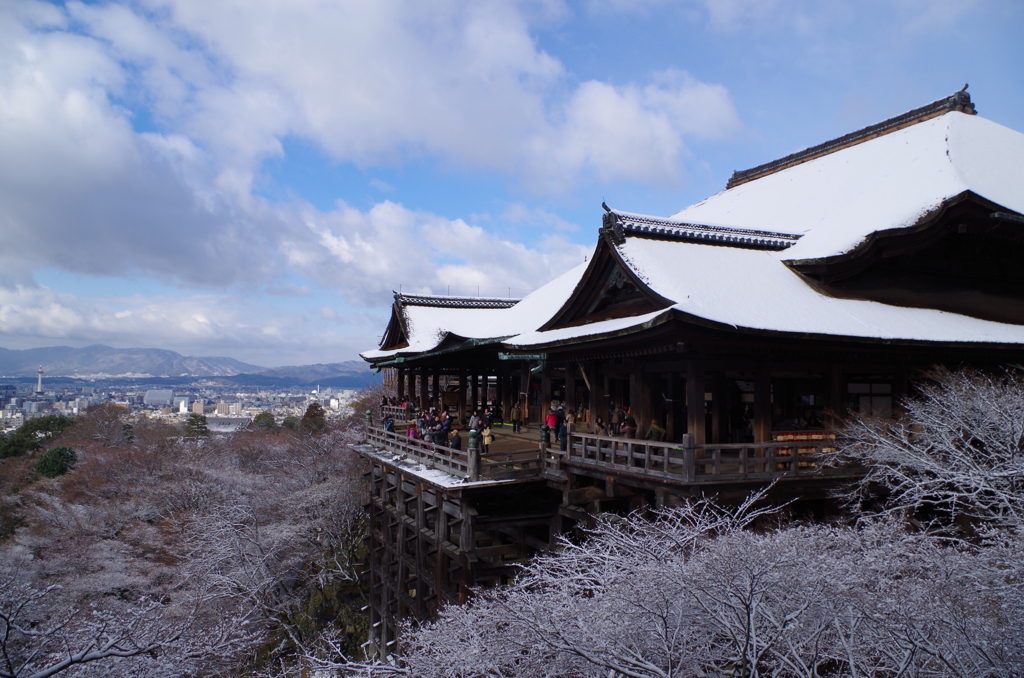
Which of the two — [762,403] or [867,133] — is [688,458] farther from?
[867,133]

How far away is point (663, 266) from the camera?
14203 millimetres

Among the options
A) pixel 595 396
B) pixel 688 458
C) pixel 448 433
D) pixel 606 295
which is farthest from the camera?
pixel 448 433

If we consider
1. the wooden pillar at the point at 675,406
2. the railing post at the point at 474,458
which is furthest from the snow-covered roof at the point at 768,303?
the railing post at the point at 474,458

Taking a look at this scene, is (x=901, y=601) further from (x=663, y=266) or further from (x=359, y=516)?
(x=359, y=516)

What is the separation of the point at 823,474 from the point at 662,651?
5846mm

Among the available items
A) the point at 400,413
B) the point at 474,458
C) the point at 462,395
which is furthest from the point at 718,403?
the point at 400,413

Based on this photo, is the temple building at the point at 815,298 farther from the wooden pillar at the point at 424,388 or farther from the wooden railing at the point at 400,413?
the wooden railing at the point at 400,413

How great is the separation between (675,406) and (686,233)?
450 cm

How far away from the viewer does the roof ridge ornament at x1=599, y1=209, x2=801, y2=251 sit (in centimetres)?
1481

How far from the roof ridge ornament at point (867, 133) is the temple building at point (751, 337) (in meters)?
0.14

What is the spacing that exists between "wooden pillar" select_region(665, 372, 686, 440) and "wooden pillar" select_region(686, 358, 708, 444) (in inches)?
124

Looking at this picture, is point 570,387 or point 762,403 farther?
point 570,387

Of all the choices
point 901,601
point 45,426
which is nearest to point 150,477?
point 45,426

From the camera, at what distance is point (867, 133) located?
77.7ft
